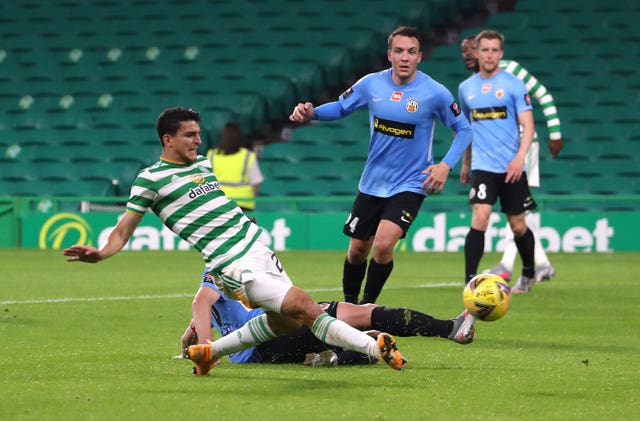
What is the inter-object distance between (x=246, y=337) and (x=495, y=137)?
568 cm

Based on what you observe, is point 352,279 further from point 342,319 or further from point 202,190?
point 202,190

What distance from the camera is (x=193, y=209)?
6.45 m

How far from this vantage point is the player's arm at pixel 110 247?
619cm

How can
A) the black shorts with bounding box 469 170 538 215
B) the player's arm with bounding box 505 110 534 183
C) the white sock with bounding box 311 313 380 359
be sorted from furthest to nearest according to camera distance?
the black shorts with bounding box 469 170 538 215 < the player's arm with bounding box 505 110 534 183 < the white sock with bounding box 311 313 380 359

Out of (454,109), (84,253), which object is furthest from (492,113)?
(84,253)

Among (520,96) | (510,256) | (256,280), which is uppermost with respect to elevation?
(520,96)

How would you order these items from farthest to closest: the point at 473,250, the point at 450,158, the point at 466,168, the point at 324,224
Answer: the point at 324,224, the point at 466,168, the point at 473,250, the point at 450,158

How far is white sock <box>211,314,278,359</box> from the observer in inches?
251

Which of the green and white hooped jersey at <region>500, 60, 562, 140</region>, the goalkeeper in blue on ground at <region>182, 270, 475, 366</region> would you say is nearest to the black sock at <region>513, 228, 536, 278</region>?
the green and white hooped jersey at <region>500, 60, 562, 140</region>

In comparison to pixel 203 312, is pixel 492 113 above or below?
above

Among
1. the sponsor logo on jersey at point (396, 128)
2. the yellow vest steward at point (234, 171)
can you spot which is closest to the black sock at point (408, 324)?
the sponsor logo on jersey at point (396, 128)

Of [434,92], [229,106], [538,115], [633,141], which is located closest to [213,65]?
[229,106]

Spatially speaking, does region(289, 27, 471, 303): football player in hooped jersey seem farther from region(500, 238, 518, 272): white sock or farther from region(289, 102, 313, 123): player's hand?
region(500, 238, 518, 272): white sock

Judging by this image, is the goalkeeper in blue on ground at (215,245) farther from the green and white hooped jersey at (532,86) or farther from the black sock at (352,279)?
the green and white hooped jersey at (532,86)
